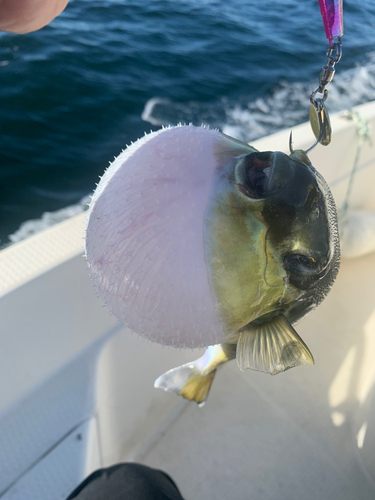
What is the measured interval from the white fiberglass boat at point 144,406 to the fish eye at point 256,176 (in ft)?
3.28

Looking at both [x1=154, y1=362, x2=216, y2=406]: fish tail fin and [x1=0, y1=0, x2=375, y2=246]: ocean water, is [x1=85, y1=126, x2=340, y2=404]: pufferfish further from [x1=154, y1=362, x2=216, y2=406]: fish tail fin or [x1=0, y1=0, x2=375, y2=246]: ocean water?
[x1=0, y1=0, x2=375, y2=246]: ocean water

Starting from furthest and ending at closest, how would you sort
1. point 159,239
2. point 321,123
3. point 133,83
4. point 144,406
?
point 133,83 < point 144,406 < point 321,123 < point 159,239

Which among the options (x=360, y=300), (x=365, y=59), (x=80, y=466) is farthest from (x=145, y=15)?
(x=80, y=466)

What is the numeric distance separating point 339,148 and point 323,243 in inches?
76.7

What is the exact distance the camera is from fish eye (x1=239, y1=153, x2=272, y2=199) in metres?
0.61

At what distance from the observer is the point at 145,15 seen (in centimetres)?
661

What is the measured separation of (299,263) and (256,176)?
169mm

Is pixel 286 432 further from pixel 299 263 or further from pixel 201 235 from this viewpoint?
pixel 201 235

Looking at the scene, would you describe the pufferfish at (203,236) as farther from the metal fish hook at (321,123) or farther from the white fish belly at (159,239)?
the metal fish hook at (321,123)

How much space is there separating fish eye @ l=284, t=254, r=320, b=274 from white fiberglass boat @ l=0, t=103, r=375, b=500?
1.01 metres

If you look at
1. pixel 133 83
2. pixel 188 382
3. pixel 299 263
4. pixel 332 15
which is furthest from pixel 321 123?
pixel 133 83

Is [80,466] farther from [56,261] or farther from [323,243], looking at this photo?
[323,243]

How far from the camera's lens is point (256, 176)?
24.4 inches

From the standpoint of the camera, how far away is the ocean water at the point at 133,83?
369 cm
